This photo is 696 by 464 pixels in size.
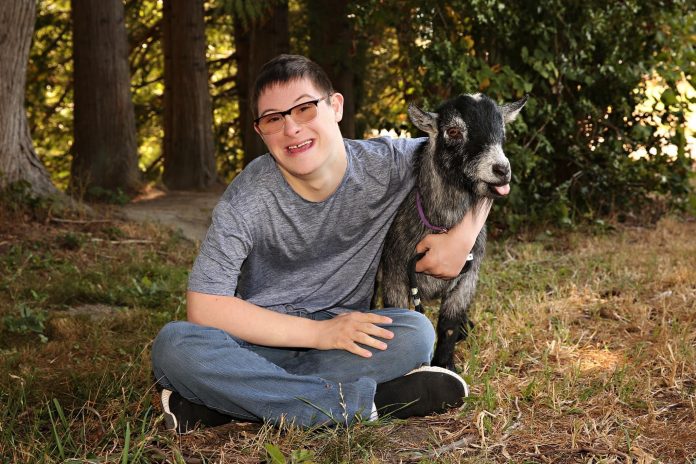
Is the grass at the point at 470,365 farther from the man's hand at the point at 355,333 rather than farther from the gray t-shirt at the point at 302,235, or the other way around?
the gray t-shirt at the point at 302,235

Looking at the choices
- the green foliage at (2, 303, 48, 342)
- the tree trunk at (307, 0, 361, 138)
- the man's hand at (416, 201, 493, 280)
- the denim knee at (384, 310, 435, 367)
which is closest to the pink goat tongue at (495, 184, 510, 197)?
the man's hand at (416, 201, 493, 280)

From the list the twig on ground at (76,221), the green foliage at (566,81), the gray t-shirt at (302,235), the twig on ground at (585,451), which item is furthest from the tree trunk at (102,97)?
the twig on ground at (585,451)

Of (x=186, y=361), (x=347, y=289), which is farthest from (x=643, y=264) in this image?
(x=186, y=361)

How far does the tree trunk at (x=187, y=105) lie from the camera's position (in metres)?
10.7

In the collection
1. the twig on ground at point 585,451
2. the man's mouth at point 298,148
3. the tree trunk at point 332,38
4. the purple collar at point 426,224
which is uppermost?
the tree trunk at point 332,38

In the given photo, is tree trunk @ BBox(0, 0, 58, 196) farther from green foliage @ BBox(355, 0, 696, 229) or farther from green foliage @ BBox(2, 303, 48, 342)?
green foliage @ BBox(355, 0, 696, 229)

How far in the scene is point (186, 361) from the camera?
3217mm

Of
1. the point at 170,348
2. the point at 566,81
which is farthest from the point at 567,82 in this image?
the point at 170,348

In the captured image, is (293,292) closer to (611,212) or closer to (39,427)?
(39,427)

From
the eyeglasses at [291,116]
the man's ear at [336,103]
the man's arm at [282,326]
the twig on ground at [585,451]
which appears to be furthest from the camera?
the man's ear at [336,103]

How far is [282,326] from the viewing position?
3.34m

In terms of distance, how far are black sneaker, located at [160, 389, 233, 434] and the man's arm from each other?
1.00ft

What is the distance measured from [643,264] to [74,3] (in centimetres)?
675

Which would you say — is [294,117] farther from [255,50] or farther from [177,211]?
[255,50]
